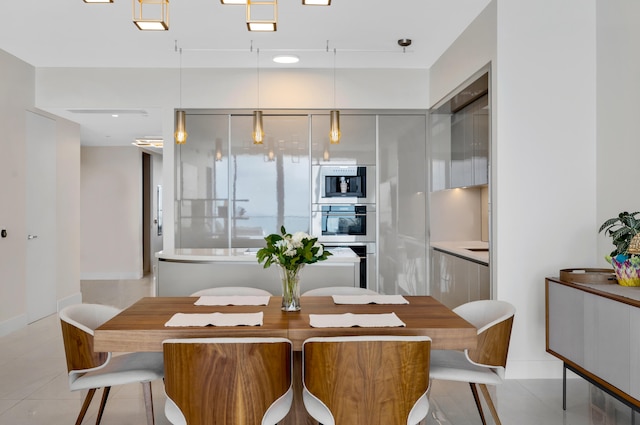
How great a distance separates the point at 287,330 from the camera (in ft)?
7.01

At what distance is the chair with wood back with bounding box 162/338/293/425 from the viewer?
1825 mm

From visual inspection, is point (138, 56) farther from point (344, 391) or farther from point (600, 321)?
point (600, 321)

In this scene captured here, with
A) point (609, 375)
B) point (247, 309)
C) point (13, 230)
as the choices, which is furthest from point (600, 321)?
point (13, 230)

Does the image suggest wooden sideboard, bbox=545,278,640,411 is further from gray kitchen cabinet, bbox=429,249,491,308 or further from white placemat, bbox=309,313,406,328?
white placemat, bbox=309,313,406,328

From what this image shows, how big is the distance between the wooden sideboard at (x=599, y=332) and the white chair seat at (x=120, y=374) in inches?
89.3

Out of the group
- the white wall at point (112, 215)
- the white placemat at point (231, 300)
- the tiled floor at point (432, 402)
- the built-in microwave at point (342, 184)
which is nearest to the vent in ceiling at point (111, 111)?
the built-in microwave at point (342, 184)

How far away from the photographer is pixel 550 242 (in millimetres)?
3562

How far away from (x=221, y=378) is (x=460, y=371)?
3.86ft

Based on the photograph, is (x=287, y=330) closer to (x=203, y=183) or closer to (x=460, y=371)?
(x=460, y=371)

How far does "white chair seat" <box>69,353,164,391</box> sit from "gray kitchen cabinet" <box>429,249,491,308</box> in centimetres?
250

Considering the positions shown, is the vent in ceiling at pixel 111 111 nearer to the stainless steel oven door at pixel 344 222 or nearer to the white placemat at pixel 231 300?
the stainless steel oven door at pixel 344 222

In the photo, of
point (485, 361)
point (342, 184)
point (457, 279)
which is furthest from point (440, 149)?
point (485, 361)

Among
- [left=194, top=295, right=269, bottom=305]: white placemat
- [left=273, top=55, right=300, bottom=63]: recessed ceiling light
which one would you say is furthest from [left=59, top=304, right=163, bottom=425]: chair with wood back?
[left=273, top=55, right=300, bottom=63]: recessed ceiling light

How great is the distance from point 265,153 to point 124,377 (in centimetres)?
345
